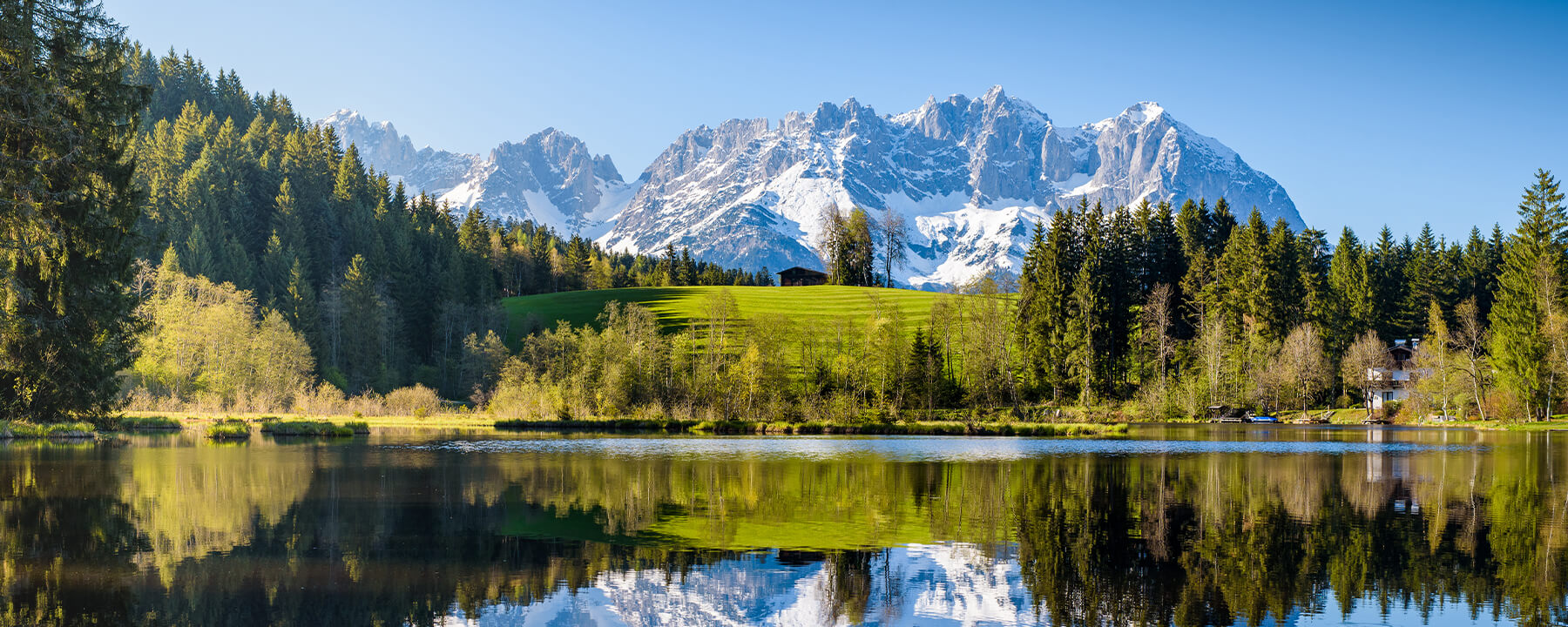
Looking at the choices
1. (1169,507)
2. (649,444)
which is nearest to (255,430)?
(649,444)

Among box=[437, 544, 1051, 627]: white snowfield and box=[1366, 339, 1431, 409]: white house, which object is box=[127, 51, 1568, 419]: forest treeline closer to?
box=[1366, 339, 1431, 409]: white house

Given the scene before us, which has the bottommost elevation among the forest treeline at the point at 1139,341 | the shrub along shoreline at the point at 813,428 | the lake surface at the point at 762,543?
the shrub along shoreline at the point at 813,428

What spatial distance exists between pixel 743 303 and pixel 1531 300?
77.1 m

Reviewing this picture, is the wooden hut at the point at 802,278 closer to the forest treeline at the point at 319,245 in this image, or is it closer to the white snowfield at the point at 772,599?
the forest treeline at the point at 319,245

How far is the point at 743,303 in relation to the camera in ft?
392

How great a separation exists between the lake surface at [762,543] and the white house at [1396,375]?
5456 centimetres

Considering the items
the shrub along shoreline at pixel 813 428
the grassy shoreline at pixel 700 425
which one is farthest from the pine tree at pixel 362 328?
the shrub along shoreline at pixel 813 428

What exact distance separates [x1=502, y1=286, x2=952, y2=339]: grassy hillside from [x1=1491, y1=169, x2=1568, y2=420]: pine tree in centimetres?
4623

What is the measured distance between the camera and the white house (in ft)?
279

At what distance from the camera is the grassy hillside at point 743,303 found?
357 feet

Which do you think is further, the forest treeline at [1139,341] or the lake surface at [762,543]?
the forest treeline at [1139,341]

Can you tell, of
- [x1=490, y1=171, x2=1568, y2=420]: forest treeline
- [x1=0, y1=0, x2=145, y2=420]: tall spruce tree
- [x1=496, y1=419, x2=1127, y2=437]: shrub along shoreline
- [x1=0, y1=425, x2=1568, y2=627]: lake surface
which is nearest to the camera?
[x1=0, y1=425, x2=1568, y2=627]: lake surface

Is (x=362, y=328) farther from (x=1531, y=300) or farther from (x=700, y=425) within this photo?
(x=1531, y=300)

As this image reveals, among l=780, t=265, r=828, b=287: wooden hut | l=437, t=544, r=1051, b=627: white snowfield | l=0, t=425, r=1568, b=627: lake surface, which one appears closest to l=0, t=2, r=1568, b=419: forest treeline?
l=0, t=425, r=1568, b=627: lake surface
